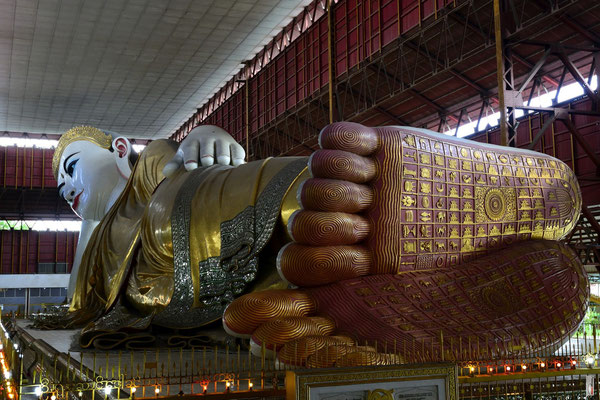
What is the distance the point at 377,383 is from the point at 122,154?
5.34m

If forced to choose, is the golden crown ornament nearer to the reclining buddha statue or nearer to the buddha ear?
the buddha ear

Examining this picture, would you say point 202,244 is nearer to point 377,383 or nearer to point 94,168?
point 377,383

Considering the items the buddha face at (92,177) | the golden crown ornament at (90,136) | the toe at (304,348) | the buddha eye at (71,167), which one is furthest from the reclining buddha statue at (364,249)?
the buddha eye at (71,167)

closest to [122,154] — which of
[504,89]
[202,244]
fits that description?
[202,244]

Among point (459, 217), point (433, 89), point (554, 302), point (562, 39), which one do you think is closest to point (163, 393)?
point (459, 217)

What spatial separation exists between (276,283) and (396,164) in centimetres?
106

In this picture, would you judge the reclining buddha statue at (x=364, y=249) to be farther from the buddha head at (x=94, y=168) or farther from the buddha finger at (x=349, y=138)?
the buddha head at (x=94, y=168)

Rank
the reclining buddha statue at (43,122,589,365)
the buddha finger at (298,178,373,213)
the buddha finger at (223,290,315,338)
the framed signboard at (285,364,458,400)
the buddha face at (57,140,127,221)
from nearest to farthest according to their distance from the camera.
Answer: the framed signboard at (285,364,458,400) → the buddha finger at (223,290,315,338) → the reclining buddha statue at (43,122,589,365) → the buddha finger at (298,178,373,213) → the buddha face at (57,140,127,221)

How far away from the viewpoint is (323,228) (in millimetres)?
3232

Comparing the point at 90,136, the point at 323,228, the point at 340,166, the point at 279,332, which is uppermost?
the point at 90,136

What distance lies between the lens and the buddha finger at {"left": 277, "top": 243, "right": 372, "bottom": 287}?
128 inches

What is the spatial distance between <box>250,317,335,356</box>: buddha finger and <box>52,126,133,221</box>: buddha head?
14.4ft

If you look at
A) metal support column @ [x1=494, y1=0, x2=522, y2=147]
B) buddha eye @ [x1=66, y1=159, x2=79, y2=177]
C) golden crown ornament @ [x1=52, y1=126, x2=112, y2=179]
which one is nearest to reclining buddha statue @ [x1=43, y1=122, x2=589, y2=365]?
golden crown ornament @ [x1=52, y1=126, x2=112, y2=179]

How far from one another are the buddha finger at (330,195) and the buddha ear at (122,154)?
4000 mm
